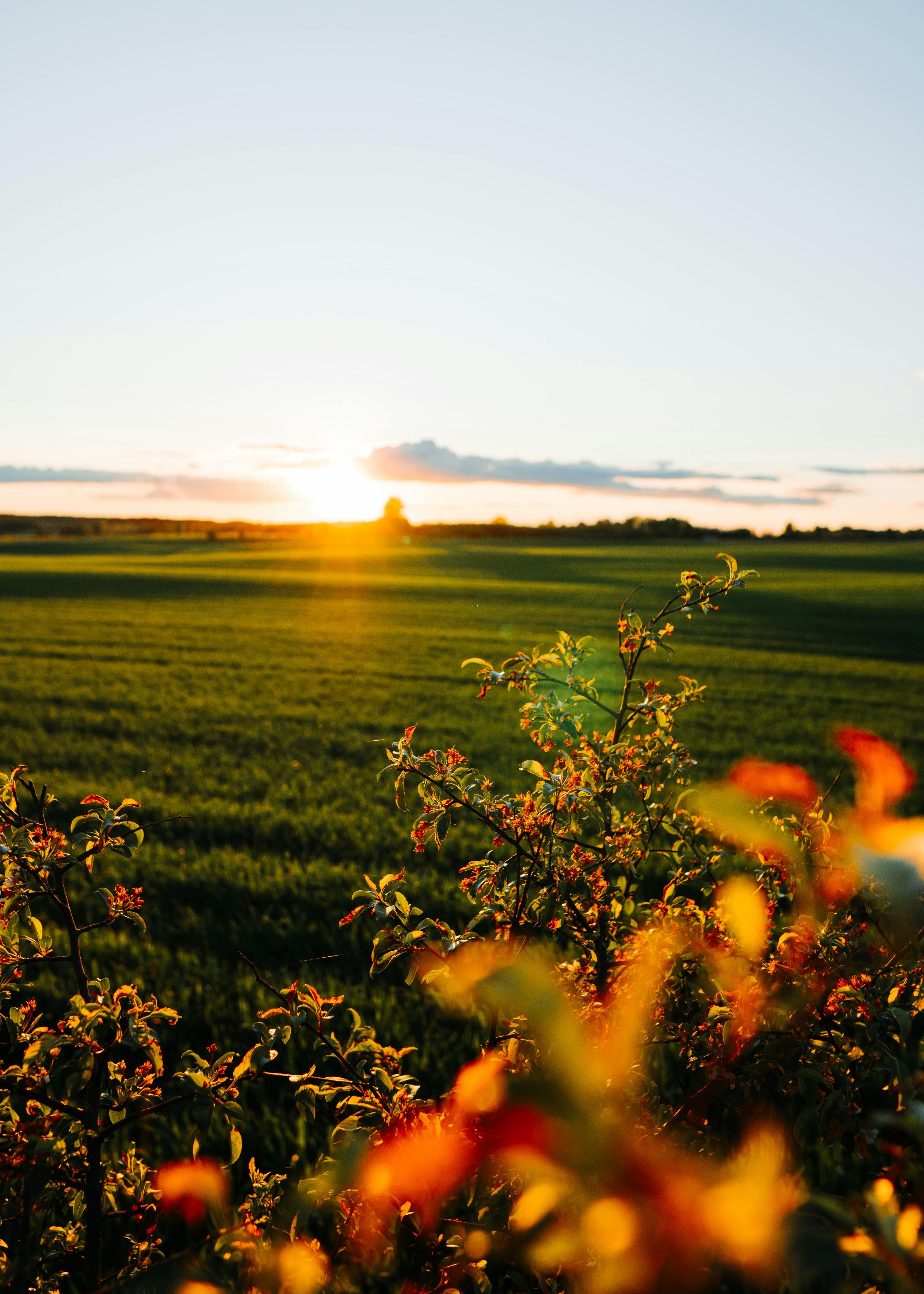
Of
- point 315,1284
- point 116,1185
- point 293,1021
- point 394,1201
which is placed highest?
point 293,1021

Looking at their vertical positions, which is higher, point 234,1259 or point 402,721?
point 234,1259

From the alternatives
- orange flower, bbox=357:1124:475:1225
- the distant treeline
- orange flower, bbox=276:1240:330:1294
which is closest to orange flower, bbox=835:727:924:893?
orange flower, bbox=357:1124:475:1225

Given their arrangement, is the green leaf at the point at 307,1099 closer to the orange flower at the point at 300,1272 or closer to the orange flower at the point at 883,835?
the orange flower at the point at 300,1272

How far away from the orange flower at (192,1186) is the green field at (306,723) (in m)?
0.73

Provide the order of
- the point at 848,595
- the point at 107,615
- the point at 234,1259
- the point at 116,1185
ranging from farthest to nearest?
the point at 848,595 < the point at 107,615 < the point at 116,1185 < the point at 234,1259

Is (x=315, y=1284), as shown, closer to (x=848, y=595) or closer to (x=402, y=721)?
(x=402, y=721)

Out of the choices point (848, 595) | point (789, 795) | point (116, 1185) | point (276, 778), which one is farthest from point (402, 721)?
point (848, 595)

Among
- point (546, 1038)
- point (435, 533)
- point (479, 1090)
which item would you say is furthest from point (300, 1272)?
point (435, 533)

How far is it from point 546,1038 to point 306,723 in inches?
418

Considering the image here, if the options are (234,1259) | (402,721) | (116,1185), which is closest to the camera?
(234,1259)

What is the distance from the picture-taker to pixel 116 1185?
1.65 metres

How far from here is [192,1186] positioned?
51.4 inches

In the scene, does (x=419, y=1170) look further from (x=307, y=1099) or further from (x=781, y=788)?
(x=781, y=788)

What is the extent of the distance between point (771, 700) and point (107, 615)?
21.0 meters
